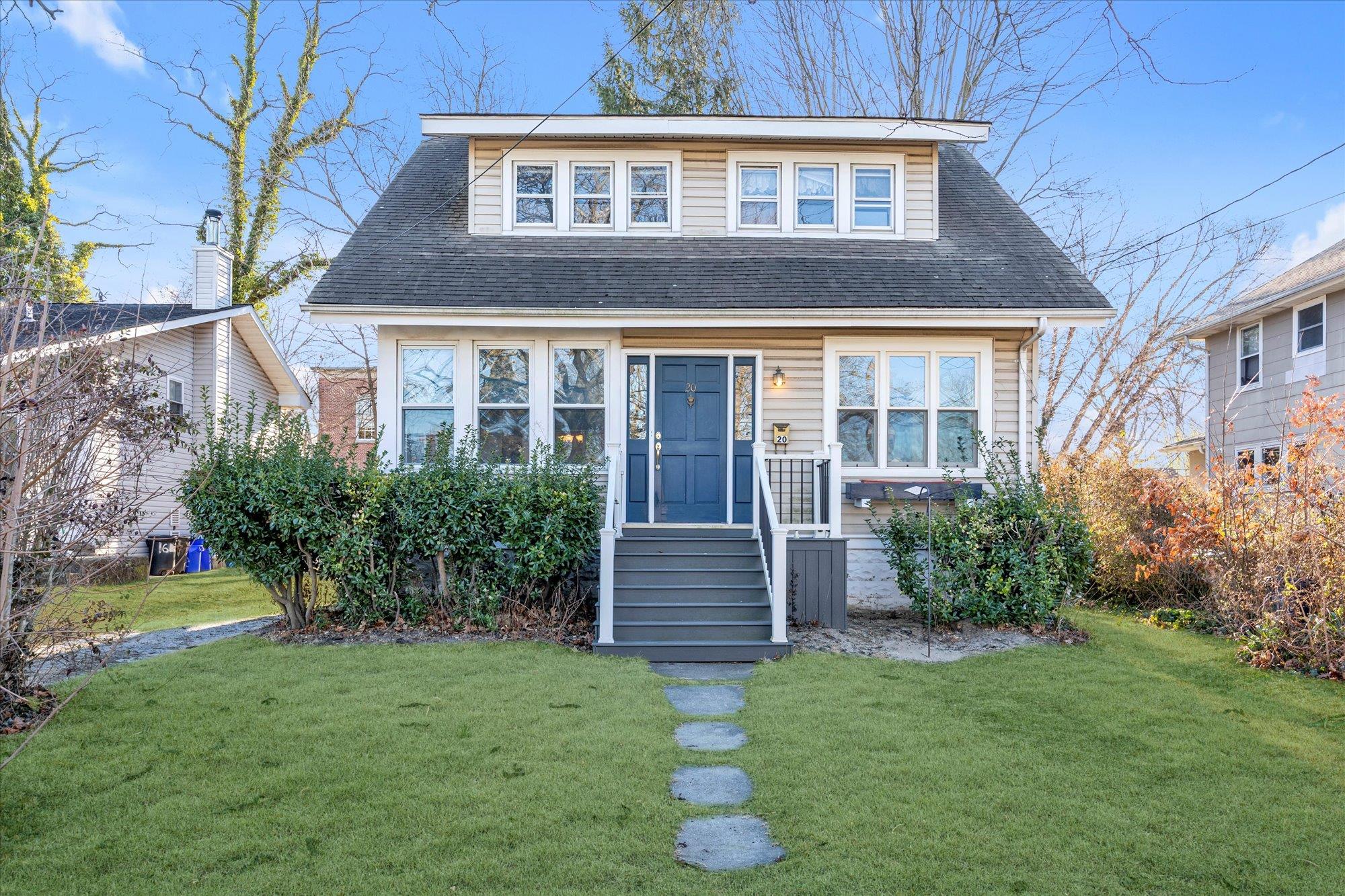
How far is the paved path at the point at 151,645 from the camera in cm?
687

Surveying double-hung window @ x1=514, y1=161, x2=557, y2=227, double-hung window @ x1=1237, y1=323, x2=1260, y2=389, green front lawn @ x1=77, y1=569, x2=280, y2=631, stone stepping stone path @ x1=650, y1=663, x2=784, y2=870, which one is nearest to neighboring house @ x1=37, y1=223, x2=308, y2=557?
green front lawn @ x1=77, y1=569, x2=280, y2=631

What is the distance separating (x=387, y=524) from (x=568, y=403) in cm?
273

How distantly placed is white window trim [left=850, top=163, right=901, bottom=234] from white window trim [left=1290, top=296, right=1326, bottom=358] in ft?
28.1

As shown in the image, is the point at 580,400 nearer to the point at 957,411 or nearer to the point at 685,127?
the point at 685,127

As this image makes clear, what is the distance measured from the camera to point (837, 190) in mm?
11391

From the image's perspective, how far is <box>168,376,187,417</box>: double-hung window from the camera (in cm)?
1497

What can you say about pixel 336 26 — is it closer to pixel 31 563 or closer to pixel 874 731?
pixel 31 563

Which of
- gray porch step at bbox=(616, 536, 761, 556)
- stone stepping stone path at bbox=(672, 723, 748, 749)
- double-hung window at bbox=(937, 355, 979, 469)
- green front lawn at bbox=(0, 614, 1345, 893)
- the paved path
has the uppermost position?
double-hung window at bbox=(937, 355, 979, 469)

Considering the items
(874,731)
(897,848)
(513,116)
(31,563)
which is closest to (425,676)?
(31,563)

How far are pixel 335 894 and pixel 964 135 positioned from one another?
10925 millimetres

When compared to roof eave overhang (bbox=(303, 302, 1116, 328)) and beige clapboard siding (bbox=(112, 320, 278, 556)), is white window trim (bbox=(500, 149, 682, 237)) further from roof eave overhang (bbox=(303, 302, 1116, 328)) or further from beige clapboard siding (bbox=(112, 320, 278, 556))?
beige clapboard siding (bbox=(112, 320, 278, 556))

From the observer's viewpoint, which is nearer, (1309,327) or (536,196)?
(536,196)

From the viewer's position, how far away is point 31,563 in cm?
556

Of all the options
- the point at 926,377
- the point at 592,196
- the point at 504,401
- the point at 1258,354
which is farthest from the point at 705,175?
the point at 1258,354
